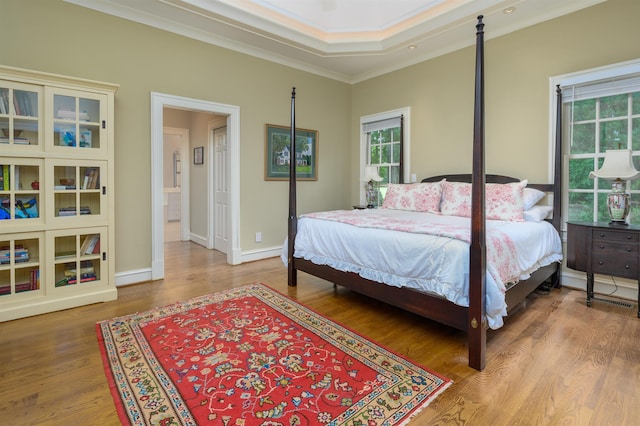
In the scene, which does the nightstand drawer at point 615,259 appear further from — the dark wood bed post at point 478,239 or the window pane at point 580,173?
the dark wood bed post at point 478,239

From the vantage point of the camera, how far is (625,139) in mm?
3061

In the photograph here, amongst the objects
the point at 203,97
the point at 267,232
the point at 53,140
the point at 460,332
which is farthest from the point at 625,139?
the point at 53,140

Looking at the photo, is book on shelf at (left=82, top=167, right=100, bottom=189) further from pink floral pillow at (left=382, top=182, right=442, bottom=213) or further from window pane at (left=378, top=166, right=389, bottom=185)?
window pane at (left=378, top=166, right=389, bottom=185)

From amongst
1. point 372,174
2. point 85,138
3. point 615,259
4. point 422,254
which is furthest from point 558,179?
point 85,138

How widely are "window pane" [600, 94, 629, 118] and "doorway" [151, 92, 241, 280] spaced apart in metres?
4.01

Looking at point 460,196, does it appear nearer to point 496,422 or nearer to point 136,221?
point 496,422

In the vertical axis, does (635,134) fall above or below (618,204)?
above

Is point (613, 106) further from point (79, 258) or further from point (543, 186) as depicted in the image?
point (79, 258)

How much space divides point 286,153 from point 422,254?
314 cm

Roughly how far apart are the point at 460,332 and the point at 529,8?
129 inches

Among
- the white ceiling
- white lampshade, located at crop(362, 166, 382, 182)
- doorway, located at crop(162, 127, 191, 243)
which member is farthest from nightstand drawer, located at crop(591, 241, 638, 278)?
doorway, located at crop(162, 127, 191, 243)

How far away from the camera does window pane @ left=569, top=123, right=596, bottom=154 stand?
3.25m

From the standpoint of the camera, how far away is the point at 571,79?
326 centimetres

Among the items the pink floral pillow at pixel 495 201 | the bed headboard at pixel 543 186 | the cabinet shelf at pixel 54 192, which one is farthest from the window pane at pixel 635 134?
the cabinet shelf at pixel 54 192
